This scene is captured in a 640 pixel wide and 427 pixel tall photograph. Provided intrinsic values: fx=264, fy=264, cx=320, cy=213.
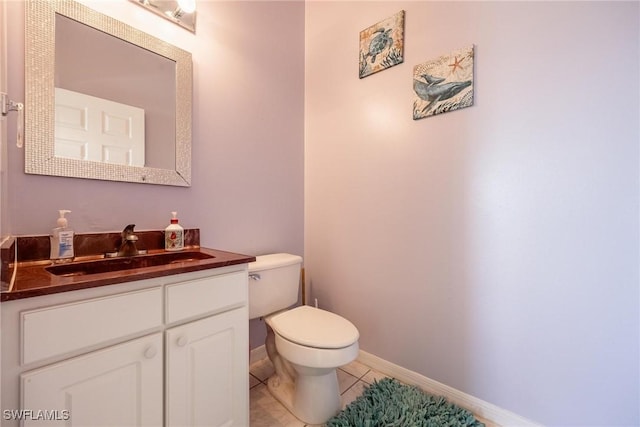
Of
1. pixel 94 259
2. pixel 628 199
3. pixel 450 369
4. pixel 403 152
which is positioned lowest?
pixel 450 369

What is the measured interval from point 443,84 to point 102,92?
1.56 metres

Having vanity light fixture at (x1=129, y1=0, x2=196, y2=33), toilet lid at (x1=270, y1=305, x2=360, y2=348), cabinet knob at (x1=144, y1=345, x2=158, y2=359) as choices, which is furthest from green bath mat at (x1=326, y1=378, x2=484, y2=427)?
vanity light fixture at (x1=129, y1=0, x2=196, y2=33)

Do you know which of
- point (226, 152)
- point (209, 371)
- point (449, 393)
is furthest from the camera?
point (226, 152)

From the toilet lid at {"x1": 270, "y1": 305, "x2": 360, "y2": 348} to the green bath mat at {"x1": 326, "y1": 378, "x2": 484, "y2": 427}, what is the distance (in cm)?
38

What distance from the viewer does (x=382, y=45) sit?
155 cm

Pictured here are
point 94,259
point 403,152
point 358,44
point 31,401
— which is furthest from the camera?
point 358,44

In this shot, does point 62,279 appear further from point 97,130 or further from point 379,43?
point 379,43

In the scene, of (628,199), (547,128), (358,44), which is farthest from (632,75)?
(358,44)

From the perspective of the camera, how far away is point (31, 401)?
2.06 ft

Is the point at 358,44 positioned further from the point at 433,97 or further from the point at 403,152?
the point at 403,152

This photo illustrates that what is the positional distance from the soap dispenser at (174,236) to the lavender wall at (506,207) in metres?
0.96

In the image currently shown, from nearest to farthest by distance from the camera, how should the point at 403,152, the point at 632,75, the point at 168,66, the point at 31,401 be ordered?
1. the point at 31,401
2. the point at 632,75
3. the point at 168,66
4. the point at 403,152

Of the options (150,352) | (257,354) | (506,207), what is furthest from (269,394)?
(506,207)

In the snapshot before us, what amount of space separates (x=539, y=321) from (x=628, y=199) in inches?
22.2
